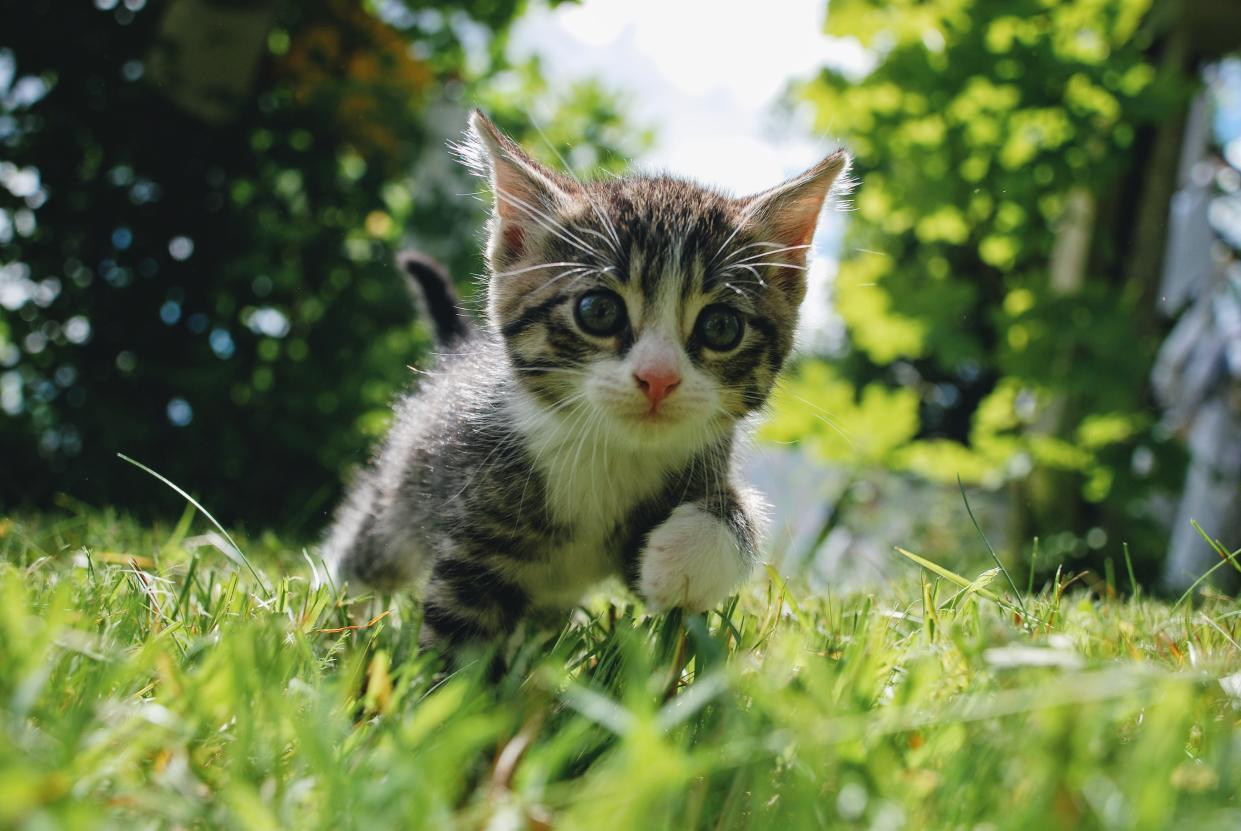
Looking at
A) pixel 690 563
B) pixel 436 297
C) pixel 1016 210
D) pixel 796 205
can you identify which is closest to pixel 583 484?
pixel 690 563

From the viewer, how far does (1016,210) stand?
4.40 m

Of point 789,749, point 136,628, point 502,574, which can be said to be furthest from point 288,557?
point 789,749

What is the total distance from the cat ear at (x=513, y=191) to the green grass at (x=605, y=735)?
901mm

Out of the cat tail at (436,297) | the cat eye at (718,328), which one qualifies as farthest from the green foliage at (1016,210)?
the cat eye at (718,328)

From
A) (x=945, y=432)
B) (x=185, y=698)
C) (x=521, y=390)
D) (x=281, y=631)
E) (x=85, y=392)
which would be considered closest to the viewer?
(x=185, y=698)

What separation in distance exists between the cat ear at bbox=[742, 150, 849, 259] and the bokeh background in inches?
58.7

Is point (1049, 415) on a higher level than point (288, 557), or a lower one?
higher

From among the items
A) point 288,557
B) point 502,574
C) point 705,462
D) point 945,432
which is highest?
point 705,462

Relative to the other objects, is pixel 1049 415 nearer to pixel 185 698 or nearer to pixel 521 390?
pixel 521 390

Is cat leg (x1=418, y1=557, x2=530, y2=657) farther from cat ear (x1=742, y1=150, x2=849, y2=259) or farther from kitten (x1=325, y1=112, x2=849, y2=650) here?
cat ear (x1=742, y1=150, x2=849, y2=259)

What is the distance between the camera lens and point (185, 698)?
0.84m

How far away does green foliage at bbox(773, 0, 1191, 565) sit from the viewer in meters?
3.89

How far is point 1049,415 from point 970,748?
13.7 ft

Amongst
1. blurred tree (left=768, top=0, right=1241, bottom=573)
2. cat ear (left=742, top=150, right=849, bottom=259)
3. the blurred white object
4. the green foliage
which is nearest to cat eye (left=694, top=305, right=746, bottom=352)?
cat ear (left=742, top=150, right=849, bottom=259)
